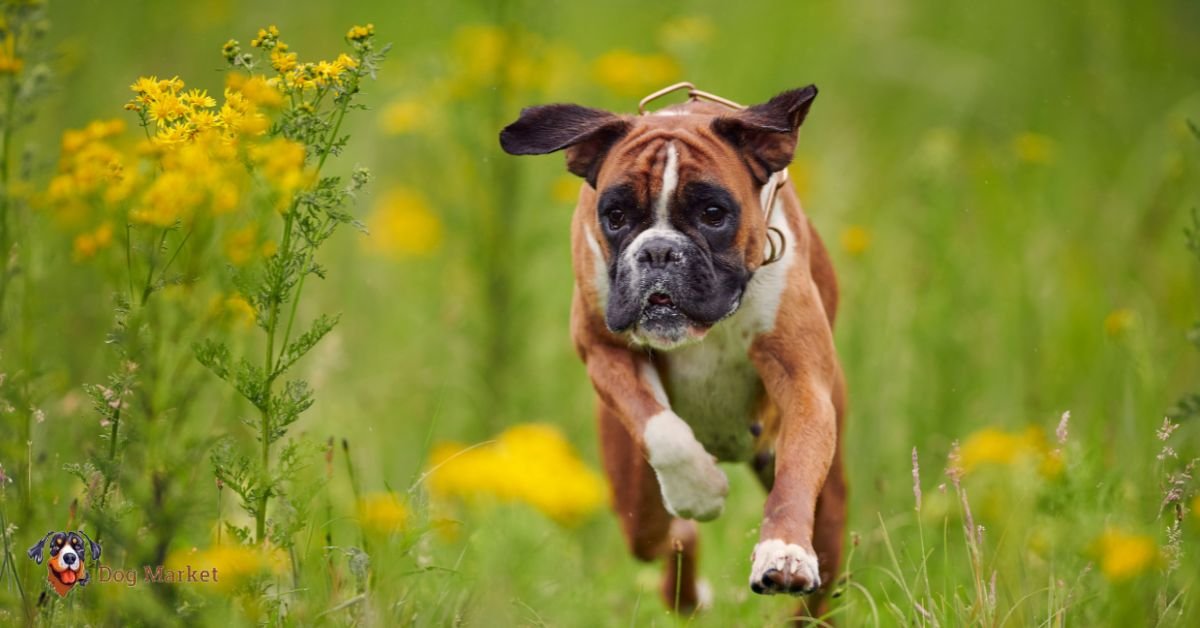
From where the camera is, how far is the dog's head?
5277mm

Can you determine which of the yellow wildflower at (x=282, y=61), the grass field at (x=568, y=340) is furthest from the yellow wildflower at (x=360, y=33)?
the grass field at (x=568, y=340)

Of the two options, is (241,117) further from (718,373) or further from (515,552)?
(718,373)

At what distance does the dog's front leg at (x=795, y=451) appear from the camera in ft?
15.9

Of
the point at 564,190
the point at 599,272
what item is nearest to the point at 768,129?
the point at 599,272

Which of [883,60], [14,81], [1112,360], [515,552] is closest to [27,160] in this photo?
[14,81]

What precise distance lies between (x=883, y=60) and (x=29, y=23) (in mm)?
10840

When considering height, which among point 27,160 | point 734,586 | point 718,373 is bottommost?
point 734,586

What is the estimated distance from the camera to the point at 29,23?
194 inches

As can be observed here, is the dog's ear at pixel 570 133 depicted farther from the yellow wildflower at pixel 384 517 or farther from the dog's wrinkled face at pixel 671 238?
the yellow wildflower at pixel 384 517

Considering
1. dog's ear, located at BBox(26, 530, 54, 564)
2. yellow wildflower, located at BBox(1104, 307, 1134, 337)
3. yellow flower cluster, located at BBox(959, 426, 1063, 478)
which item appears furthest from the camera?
yellow wildflower, located at BBox(1104, 307, 1134, 337)

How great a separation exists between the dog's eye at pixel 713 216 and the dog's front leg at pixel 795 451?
51cm

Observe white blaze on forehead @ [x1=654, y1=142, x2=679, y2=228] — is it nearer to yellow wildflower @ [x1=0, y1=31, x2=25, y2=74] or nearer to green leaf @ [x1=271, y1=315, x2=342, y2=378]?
green leaf @ [x1=271, y1=315, x2=342, y2=378]

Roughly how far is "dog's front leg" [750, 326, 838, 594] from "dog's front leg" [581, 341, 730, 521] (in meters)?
0.24

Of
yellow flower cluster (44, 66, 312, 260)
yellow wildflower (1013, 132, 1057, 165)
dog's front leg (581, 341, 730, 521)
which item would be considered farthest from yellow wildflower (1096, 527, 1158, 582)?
yellow wildflower (1013, 132, 1057, 165)
